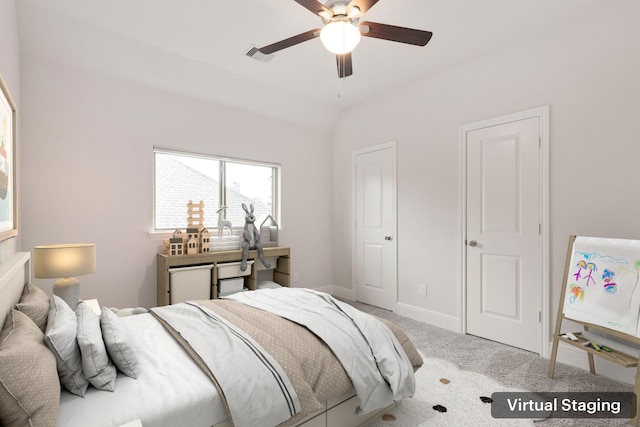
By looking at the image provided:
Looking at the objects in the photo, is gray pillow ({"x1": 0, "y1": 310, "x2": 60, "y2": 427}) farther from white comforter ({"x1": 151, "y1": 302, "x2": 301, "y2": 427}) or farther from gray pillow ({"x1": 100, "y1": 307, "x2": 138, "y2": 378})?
white comforter ({"x1": 151, "y1": 302, "x2": 301, "y2": 427})

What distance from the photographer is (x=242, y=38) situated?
2.89 meters

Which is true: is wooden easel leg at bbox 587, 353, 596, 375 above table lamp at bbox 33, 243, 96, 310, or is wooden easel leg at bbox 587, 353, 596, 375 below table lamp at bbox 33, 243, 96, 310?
below

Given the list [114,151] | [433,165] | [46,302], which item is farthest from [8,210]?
[433,165]

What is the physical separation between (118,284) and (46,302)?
1.64 m

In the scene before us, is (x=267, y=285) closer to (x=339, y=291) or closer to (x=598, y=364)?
(x=339, y=291)

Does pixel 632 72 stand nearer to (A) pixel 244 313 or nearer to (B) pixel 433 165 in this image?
(B) pixel 433 165

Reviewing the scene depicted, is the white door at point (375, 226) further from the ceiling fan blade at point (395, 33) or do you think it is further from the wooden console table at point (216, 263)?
the ceiling fan blade at point (395, 33)

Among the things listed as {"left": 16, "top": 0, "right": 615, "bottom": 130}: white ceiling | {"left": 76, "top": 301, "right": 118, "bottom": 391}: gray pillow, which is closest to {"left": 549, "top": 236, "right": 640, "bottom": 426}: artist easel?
{"left": 16, "top": 0, "right": 615, "bottom": 130}: white ceiling

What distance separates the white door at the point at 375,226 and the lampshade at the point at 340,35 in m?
2.14

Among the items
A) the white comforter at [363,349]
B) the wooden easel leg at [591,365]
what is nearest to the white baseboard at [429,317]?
the wooden easel leg at [591,365]

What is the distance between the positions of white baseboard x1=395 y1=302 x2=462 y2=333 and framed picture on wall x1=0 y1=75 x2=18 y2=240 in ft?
11.7

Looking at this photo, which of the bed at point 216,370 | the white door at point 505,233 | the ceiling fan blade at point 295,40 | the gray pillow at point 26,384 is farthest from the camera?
the white door at point 505,233

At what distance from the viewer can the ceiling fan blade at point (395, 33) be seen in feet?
6.71

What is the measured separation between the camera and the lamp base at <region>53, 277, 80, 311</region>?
2.38 meters
